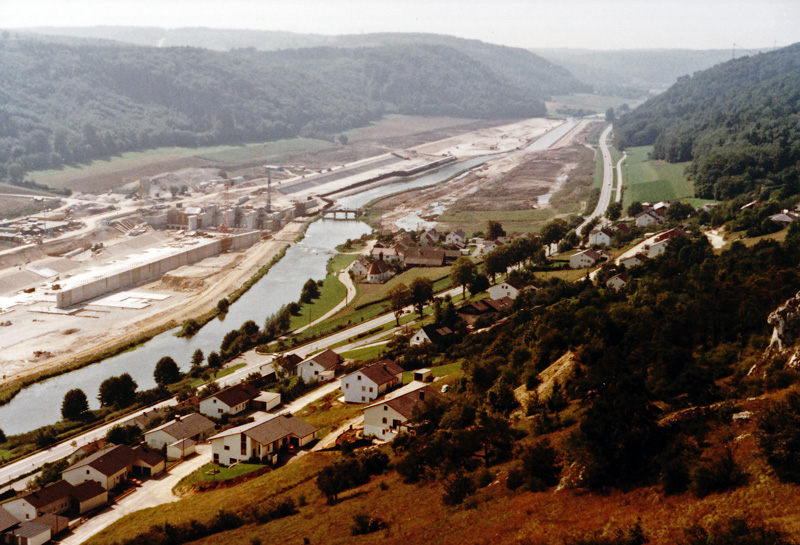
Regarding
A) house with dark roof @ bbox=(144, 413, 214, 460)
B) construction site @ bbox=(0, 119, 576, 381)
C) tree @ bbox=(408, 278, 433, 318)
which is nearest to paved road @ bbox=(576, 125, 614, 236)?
tree @ bbox=(408, 278, 433, 318)

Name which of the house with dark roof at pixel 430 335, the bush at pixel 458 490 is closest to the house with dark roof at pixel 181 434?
the house with dark roof at pixel 430 335

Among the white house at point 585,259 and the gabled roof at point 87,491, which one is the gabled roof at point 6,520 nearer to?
the gabled roof at point 87,491

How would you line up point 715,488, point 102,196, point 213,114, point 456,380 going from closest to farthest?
point 715,488, point 456,380, point 102,196, point 213,114

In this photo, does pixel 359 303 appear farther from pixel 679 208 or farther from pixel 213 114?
pixel 213 114

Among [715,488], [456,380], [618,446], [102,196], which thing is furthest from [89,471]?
[102,196]

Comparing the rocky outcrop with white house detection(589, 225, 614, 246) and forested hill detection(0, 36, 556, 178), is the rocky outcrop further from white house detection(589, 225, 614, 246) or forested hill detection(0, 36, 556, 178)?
forested hill detection(0, 36, 556, 178)

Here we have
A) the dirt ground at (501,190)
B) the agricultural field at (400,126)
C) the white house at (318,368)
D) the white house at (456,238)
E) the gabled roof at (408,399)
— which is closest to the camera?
the gabled roof at (408,399)
